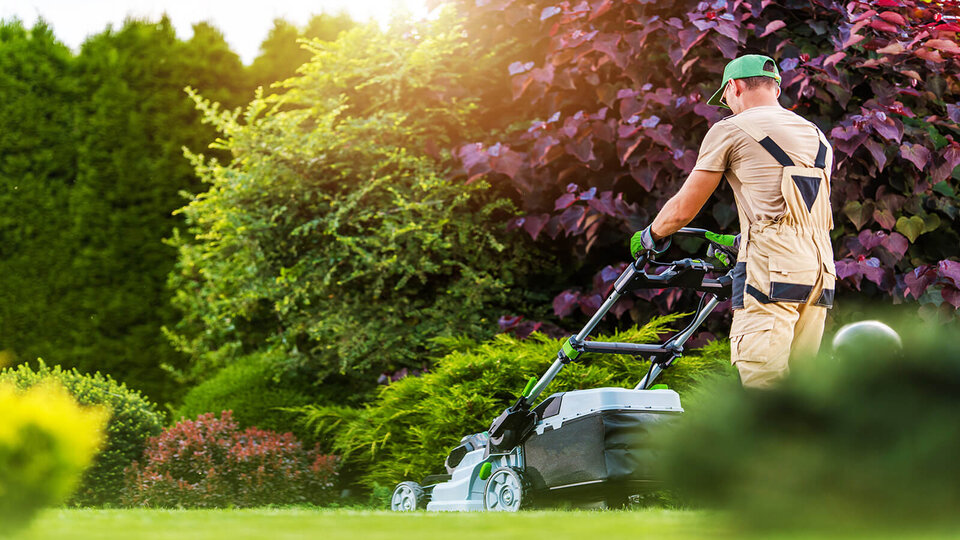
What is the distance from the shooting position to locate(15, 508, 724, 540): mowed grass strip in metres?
2.45

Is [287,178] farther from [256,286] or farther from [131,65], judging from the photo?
[131,65]

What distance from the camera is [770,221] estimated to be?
370cm

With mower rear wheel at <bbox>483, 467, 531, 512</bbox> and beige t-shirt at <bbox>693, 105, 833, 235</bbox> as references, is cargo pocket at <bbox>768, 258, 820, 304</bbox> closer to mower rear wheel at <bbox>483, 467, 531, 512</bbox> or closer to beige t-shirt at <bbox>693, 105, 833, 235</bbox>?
beige t-shirt at <bbox>693, 105, 833, 235</bbox>

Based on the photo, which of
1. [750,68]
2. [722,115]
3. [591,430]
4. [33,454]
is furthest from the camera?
[722,115]

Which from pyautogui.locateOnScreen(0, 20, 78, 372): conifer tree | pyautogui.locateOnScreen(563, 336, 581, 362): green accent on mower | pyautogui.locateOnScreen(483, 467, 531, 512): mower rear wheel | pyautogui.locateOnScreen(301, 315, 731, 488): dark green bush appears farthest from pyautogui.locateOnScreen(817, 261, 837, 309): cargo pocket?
pyautogui.locateOnScreen(0, 20, 78, 372): conifer tree

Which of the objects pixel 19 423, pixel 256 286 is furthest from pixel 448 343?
pixel 19 423

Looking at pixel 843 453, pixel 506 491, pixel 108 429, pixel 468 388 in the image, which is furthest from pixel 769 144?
pixel 108 429

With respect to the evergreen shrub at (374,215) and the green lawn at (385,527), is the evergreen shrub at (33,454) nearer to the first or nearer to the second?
the green lawn at (385,527)

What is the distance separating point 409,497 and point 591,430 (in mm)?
1630

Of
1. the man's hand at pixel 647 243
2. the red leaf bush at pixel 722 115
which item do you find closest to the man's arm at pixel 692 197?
the man's hand at pixel 647 243

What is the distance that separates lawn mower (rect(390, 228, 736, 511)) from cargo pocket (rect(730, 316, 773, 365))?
52cm

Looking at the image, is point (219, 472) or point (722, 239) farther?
point (219, 472)

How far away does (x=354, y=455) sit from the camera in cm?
714

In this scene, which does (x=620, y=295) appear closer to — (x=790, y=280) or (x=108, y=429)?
(x=790, y=280)
